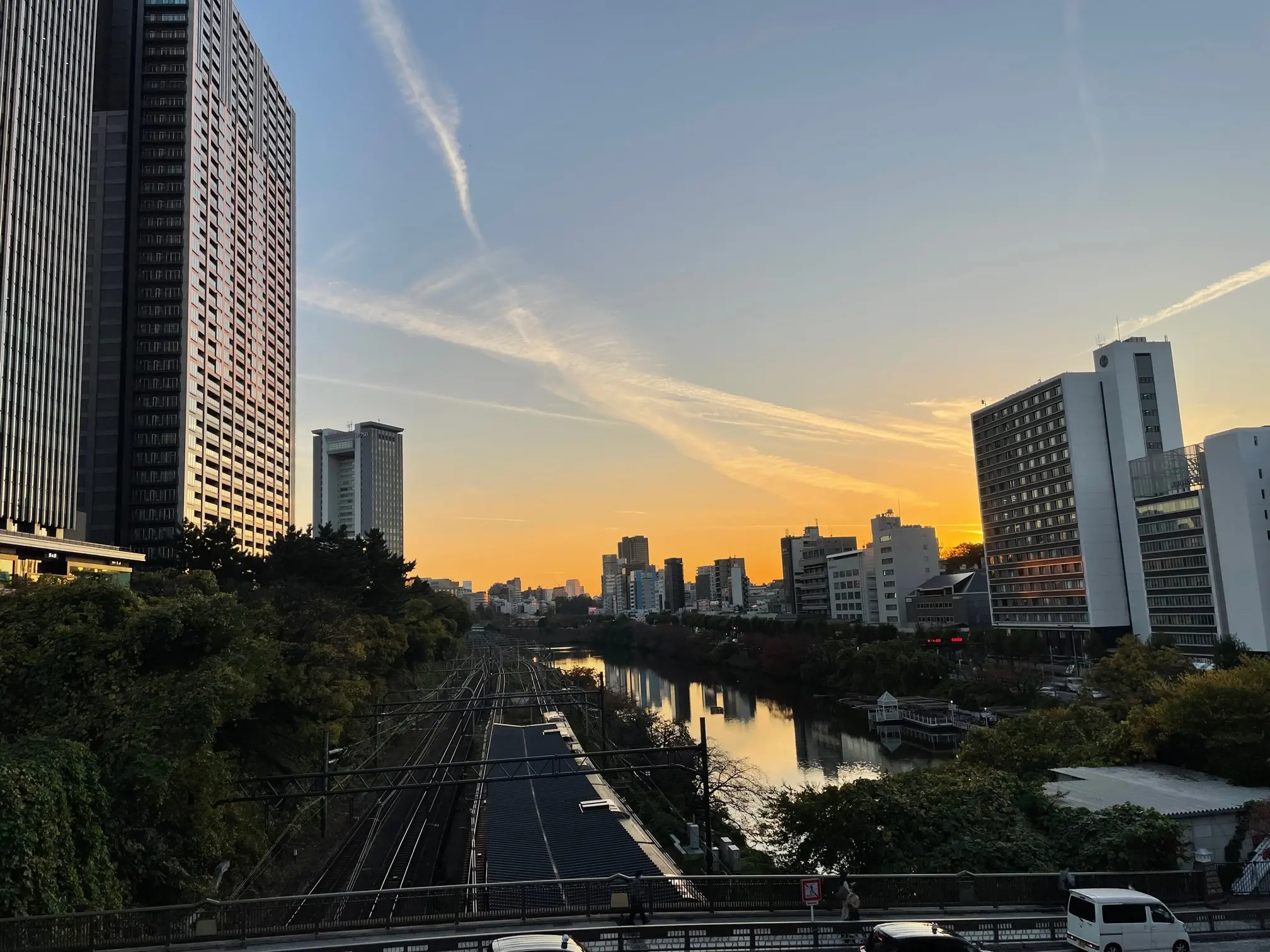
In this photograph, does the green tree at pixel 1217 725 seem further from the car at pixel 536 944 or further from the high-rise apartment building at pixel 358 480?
the high-rise apartment building at pixel 358 480

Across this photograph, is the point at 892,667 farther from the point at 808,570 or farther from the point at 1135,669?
the point at 808,570

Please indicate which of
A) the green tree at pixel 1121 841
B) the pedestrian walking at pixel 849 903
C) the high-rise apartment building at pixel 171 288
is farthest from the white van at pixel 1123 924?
the high-rise apartment building at pixel 171 288

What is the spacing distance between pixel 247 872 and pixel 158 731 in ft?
24.3

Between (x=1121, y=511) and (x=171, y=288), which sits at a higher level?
(x=171, y=288)

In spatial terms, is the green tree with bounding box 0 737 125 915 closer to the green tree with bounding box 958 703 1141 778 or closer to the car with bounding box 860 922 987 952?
the car with bounding box 860 922 987 952

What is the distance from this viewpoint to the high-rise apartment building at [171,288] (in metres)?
70.8

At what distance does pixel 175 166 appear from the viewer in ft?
245

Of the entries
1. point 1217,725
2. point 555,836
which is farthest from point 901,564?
point 555,836

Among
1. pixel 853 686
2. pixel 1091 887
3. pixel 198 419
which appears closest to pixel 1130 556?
pixel 853 686

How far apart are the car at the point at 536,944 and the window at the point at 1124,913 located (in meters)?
7.15

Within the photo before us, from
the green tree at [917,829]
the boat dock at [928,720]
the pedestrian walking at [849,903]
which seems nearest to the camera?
the pedestrian walking at [849,903]

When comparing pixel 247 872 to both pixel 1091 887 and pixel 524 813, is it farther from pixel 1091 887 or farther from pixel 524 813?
pixel 1091 887

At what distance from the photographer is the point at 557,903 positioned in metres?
12.4

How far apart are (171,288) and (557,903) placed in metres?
77.2
